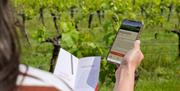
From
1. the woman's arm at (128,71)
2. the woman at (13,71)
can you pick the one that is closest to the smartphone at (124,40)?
the woman's arm at (128,71)

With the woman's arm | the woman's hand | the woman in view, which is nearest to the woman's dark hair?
the woman

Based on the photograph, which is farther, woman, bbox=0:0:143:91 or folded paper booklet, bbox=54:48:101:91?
folded paper booklet, bbox=54:48:101:91

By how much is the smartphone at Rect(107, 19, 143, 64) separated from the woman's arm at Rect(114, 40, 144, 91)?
53 millimetres

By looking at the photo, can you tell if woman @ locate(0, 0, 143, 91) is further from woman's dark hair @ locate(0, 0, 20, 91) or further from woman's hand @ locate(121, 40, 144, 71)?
woman's hand @ locate(121, 40, 144, 71)

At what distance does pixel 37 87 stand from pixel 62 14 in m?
8.33

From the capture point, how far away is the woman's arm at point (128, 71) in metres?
1.34

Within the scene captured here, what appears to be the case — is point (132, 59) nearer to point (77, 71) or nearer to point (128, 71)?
point (128, 71)

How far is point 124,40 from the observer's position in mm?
1603

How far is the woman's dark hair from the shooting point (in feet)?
2.33

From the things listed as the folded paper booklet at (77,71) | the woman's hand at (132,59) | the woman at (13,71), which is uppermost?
the woman at (13,71)

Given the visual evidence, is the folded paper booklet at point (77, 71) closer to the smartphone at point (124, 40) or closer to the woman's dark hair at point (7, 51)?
the smartphone at point (124, 40)

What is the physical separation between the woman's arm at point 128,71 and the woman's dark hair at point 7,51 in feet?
2.02

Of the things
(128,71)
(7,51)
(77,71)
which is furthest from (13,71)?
(77,71)

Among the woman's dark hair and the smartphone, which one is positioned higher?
the woman's dark hair
